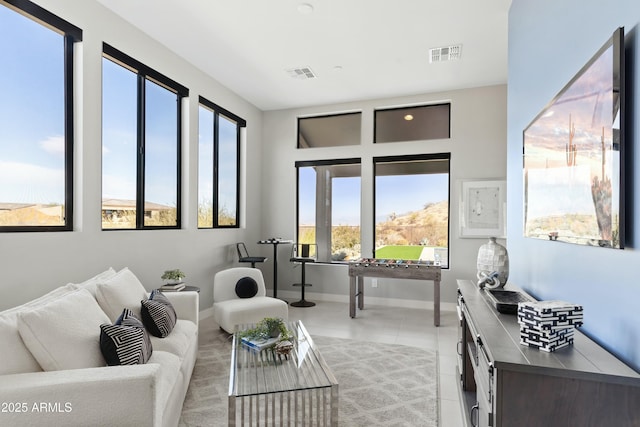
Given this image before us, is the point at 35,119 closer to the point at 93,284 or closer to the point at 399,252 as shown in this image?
the point at 93,284

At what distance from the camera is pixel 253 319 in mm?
3588

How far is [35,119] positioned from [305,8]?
2.48m

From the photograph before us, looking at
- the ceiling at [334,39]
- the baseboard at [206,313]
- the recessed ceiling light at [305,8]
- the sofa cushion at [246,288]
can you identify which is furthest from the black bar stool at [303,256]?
the recessed ceiling light at [305,8]

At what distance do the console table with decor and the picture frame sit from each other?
3.07 ft

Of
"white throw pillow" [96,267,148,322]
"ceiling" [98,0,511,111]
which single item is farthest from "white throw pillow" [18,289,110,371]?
"ceiling" [98,0,511,111]

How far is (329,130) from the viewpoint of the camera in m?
5.94

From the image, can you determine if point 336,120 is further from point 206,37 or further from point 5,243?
point 5,243

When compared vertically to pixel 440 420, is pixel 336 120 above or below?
above

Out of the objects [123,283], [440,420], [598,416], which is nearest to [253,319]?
[123,283]

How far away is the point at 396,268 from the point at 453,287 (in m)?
1.10

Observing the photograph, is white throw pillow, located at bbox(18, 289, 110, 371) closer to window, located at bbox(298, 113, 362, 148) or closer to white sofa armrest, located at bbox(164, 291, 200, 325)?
white sofa armrest, located at bbox(164, 291, 200, 325)

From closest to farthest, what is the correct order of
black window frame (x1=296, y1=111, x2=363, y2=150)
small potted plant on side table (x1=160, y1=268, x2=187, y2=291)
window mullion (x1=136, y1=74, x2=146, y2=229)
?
small potted plant on side table (x1=160, y1=268, x2=187, y2=291), window mullion (x1=136, y1=74, x2=146, y2=229), black window frame (x1=296, y1=111, x2=363, y2=150)

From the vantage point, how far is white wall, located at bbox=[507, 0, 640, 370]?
A: 1244mm

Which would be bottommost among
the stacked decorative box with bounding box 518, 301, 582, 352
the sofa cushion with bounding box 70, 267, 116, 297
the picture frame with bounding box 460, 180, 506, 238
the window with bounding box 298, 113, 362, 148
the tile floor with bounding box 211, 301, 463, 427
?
the tile floor with bounding box 211, 301, 463, 427
